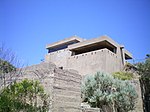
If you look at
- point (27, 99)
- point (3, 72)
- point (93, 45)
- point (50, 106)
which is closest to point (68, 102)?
point (50, 106)

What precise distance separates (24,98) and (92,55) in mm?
15185

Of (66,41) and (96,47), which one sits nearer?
(96,47)

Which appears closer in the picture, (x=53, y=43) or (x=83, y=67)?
(x=83, y=67)

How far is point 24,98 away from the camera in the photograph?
8117mm

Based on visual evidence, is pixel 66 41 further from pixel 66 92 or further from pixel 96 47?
pixel 66 92

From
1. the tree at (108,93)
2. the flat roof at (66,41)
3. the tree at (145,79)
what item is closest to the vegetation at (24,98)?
the tree at (108,93)

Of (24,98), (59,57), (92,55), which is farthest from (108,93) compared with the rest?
(59,57)

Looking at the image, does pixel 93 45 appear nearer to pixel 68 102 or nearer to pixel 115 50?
pixel 115 50

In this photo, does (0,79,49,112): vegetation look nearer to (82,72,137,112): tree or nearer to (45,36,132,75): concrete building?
(82,72,137,112): tree

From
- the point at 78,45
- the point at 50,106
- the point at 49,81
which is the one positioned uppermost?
the point at 78,45

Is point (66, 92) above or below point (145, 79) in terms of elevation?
below

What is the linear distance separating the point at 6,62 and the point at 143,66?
17.4m

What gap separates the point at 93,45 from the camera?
23.8m

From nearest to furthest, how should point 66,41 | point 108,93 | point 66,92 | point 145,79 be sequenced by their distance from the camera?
point 66,92
point 108,93
point 145,79
point 66,41
